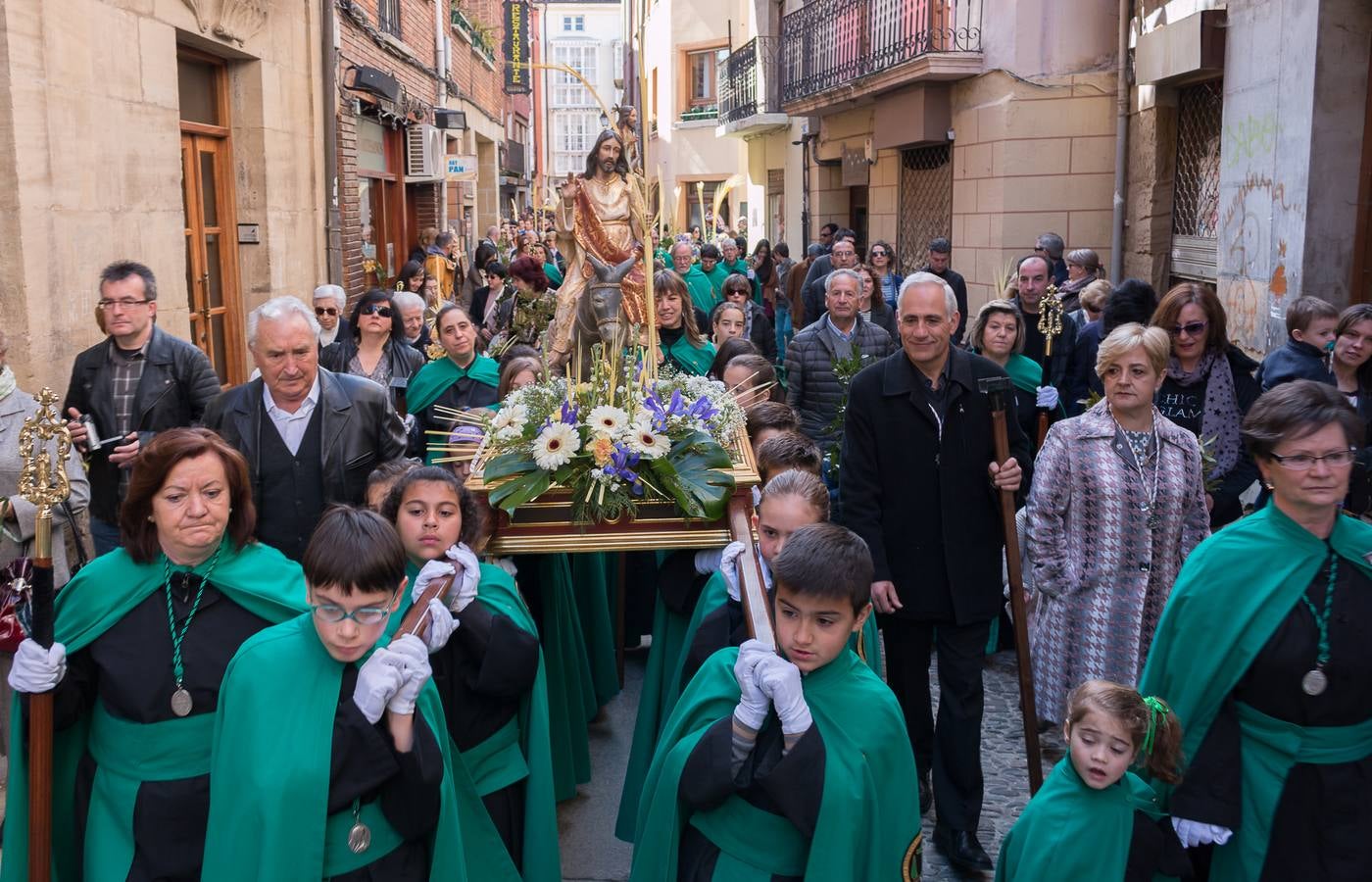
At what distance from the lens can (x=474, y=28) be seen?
25.3m

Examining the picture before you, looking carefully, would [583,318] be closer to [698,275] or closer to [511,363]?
[511,363]

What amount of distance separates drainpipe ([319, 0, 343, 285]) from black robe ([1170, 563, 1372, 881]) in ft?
32.5

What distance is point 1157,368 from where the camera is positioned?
465 centimetres

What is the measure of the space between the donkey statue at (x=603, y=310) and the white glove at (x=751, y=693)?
4.73 m

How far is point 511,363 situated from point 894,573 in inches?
92.6

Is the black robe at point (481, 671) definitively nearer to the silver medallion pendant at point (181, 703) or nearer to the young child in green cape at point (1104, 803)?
the silver medallion pendant at point (181, 703)

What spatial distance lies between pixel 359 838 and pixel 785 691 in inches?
42.1

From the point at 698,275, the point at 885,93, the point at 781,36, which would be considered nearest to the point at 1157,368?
the point at 698,275

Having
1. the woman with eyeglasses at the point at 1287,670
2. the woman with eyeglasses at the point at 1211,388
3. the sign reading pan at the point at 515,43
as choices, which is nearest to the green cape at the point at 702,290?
the woman with eyeglasses at the point at 1211,388

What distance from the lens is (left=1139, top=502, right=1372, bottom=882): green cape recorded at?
3291 millimetres

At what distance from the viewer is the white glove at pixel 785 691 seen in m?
2.91

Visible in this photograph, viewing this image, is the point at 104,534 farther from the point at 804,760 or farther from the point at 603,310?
the point at 804,760

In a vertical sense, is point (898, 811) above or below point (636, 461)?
below

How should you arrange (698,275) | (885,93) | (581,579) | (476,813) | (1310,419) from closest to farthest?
(1310,419) → (476,813) → (581,579) → (698,275) → (885,93)
